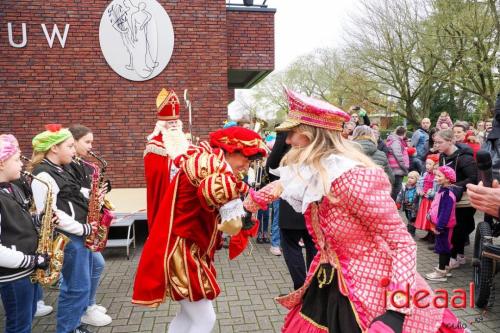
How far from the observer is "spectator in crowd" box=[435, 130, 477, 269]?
5.11 metres

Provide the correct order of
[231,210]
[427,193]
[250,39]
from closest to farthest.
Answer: [231,210], [427,193], [250,39]

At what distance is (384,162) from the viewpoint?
18.3ft

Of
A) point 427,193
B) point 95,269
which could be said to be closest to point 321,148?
point 95,269

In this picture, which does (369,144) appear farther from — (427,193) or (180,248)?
(180,248)

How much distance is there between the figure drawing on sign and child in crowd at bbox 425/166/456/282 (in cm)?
600

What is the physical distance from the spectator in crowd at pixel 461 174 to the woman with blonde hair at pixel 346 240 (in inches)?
148

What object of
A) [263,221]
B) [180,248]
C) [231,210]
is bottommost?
[263,221]

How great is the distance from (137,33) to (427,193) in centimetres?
635

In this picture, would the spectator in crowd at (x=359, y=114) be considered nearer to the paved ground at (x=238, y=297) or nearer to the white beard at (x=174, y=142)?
the paved ground at (x=238, y=297)

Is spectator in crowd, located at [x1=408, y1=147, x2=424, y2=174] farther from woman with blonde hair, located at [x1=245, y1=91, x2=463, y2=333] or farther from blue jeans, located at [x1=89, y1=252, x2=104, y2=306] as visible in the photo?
woman with blonde hair, located at [x1=245, y1=91, x2=463, y2=333]

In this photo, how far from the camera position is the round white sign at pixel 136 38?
8125 mm

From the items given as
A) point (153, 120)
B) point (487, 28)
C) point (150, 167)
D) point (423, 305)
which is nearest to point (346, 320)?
point (423, 305)

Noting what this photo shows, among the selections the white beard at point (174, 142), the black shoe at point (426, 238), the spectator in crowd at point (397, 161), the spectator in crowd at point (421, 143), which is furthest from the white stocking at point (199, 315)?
the spectator in crowd at point (421, 143)

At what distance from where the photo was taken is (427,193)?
633 centimetres
